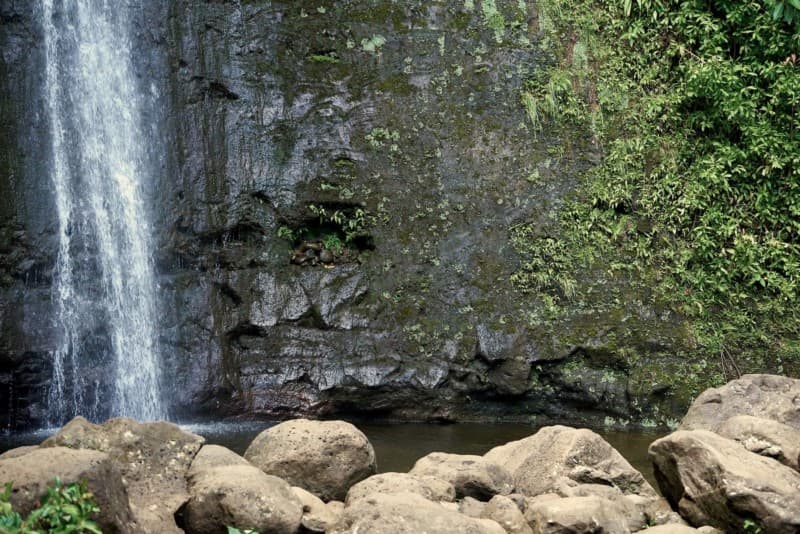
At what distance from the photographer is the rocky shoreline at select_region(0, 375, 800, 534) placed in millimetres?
4168

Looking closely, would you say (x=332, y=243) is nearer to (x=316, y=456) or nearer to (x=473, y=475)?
(x=316, y=456)

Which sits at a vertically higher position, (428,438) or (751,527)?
(751,527)

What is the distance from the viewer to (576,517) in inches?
180

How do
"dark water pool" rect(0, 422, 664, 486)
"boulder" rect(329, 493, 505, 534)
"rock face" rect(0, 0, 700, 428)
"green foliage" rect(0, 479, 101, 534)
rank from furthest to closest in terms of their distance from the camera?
"rock face" rect(0, 0, 700, 428) < "dark water pool" rect(0, 422, 664, 486) < "boulder" rect(329, 493, 505, 534) < "green foliage" rect(0, 479, 101, 534)

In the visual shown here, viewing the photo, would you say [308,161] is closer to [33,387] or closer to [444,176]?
[444,176]

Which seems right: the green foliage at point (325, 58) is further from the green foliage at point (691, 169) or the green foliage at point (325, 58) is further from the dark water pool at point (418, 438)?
the dark water pool at point (418, 438)

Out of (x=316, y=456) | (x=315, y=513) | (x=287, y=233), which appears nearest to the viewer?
(x=315, y=513)

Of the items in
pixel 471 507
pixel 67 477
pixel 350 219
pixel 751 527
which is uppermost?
pixel 350 219

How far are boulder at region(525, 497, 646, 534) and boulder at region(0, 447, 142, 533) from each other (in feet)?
7.28

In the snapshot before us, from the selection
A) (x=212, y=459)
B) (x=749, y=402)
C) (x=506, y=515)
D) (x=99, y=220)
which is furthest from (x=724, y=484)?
(x=99, y=220)

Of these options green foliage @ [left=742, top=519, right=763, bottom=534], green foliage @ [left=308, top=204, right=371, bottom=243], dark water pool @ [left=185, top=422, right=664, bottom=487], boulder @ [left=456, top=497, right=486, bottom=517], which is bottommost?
dark water pool @ [left=185, top=422, right=664, bottom=487]

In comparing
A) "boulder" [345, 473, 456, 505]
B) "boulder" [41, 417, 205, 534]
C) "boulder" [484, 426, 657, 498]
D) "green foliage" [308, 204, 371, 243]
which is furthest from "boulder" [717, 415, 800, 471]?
"green foliage" [308, 204, 371, 243]

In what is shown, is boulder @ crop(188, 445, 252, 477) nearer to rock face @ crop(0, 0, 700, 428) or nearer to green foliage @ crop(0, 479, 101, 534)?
green foliage @ crop(0, 479, 101, 534)

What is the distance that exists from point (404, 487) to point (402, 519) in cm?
58
